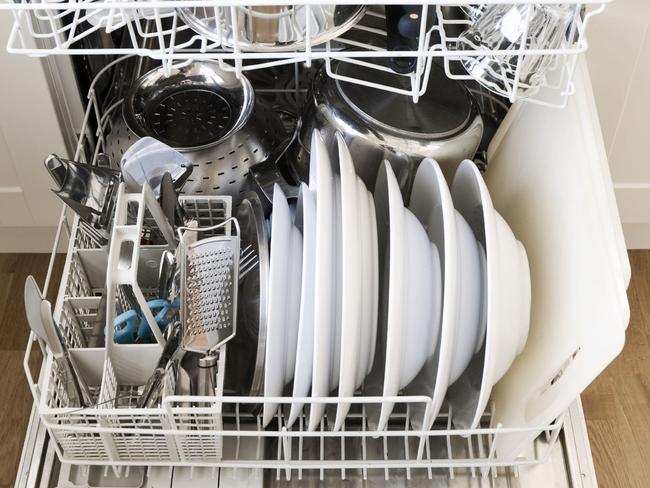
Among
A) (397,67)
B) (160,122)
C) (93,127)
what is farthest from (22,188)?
(397,67)

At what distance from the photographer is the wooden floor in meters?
1.23

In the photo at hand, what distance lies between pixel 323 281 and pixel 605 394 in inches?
29.3

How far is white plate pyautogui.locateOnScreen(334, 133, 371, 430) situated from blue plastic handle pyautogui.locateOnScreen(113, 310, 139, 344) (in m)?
0.25

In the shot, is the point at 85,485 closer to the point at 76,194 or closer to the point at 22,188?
the point at 76,194

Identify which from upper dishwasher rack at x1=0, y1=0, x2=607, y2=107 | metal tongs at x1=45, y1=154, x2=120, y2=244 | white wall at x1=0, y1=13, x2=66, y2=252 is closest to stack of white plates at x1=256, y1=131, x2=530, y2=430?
upper dishwasher rack at x1=0, y1=0, x2=607, y2=107

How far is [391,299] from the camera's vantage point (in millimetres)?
796

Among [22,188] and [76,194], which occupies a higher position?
[76,194]

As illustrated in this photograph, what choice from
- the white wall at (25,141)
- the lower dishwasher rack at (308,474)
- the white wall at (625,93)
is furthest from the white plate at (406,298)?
the white wall at (25,141)

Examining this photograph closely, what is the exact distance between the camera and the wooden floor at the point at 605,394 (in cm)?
123

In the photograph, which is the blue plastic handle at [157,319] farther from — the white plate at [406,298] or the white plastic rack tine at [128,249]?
the white plate at [406,298]

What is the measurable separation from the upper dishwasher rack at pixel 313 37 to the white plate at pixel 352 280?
0.12 meters

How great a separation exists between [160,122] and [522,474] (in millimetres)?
645

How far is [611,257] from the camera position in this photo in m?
0.73

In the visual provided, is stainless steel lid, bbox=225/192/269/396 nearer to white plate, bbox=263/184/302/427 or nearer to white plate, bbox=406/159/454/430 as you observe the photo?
white plate, bbox=263/184/302/427
